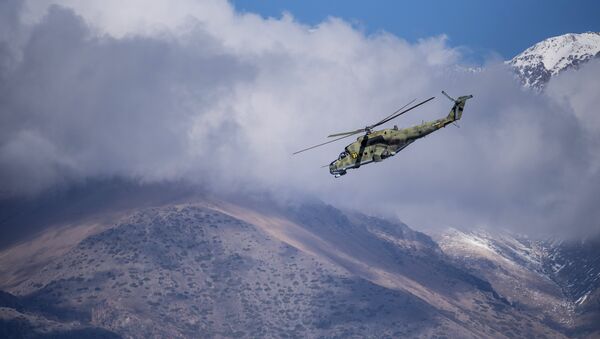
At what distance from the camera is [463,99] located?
11850 cm

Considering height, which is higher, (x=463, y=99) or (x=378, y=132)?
(x=463, y=99)

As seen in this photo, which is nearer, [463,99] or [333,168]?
[333,168]

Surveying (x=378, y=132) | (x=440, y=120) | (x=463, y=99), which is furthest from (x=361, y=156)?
(x=463, y=99)

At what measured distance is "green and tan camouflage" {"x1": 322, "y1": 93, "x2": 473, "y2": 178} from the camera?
108 metres

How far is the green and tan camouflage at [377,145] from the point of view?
4237 inches

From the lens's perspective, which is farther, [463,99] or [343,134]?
[463,99]

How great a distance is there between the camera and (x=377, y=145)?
355ft

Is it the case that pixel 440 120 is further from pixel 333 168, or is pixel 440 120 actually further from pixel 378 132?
pixel 333 168

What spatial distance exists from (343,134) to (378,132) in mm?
5681

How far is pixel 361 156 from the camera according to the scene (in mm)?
108500

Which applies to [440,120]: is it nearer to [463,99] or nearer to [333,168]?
[463,99]

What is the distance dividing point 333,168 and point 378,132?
9.40 m

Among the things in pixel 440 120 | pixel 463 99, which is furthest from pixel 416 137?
pixel 463 99

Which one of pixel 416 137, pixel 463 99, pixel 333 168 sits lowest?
pixel 333 168
